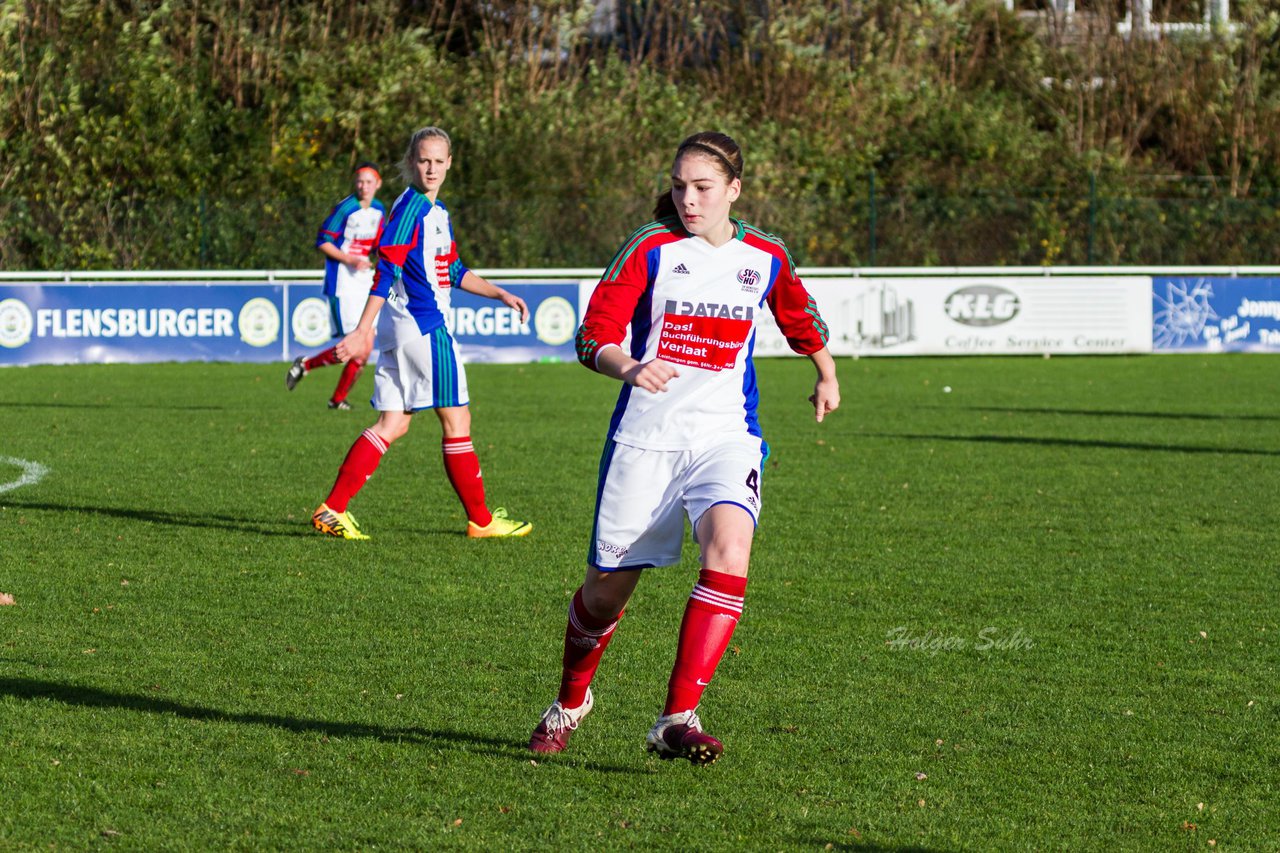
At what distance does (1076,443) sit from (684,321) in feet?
30.4

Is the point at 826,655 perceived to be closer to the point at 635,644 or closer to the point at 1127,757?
the point at 635,644

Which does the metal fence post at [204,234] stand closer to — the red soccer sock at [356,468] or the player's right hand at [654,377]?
the red soccer sock at [356,468]

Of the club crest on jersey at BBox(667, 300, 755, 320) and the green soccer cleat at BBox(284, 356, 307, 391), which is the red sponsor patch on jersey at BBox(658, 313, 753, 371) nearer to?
the club crest on jersey at BBox(667, 300, 755, 320)

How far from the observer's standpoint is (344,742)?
4844 millimetres

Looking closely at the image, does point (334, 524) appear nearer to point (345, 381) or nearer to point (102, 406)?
point (345, 381)

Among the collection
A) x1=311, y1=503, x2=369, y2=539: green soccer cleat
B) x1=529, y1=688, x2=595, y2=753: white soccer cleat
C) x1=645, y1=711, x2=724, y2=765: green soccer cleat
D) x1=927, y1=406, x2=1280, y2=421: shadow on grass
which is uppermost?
x1=645, y1=711, x2=724, y2=765: green soccer cleat

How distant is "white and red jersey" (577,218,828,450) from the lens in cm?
455

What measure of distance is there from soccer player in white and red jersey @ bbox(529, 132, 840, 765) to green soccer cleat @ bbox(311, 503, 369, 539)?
3965mm

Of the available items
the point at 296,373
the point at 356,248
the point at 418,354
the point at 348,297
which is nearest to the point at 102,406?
the point at 348,297

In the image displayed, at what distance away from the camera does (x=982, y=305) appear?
23.3m

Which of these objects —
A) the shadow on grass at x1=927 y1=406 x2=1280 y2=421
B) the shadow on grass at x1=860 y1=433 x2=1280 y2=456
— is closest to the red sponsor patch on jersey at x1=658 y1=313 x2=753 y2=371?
the shadow on grass at x1=860 y1=433 x2=1280 y2=456

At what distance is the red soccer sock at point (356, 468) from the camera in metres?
8.56

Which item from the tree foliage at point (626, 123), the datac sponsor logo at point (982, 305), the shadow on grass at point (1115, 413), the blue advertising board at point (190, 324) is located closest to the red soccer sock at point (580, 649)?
the shadow on grass at point (1115, 413)

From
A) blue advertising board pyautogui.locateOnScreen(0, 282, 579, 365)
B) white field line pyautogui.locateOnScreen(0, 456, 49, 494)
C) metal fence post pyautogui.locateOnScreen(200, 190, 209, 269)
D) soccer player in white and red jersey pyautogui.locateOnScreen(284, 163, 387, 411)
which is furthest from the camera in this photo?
metal fence post pyautogui.locateOnScreen(200, 190, 209, 269)
